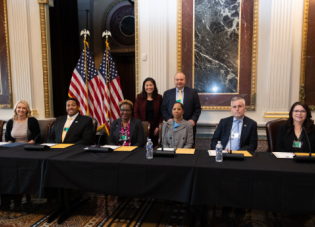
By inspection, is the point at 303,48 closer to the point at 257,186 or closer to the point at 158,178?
the point at 257,186

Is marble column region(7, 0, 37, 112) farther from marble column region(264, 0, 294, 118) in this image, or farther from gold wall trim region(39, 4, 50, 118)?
marble column region(264, 0, 294, 118)

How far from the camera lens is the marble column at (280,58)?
4.11 meters

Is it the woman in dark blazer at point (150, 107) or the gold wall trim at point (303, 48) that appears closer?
the woman in dark blazer at point (150, 107)

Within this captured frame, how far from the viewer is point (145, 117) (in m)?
3.76

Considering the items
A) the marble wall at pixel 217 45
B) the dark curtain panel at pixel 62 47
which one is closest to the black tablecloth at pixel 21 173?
the marble wall at pixel 217 45

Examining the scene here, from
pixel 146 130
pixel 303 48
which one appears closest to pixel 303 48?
pixel 303 48

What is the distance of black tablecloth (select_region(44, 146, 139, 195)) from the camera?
6.86 ft

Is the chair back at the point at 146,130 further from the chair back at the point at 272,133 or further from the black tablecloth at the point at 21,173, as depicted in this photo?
the chair back at the point at 272,133

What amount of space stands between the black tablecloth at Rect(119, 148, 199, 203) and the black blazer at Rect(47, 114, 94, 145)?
4.29 feet

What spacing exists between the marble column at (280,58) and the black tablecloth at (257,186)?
2467mm

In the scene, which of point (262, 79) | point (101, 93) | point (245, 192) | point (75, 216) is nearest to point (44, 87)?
point (101, 93)

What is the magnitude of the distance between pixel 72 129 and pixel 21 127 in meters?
0.85

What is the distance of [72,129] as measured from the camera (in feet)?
10.6

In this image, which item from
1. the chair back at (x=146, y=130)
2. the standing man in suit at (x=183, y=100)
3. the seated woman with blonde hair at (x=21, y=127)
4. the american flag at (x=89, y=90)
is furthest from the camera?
the american flag at (x=89, y=90)
